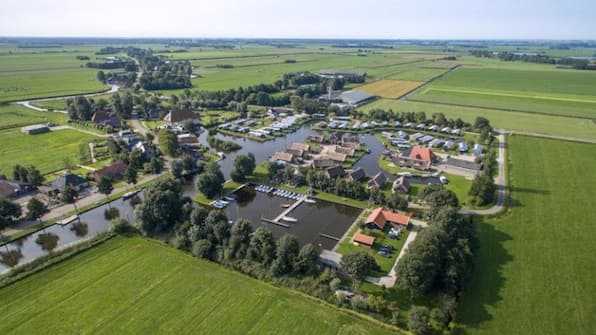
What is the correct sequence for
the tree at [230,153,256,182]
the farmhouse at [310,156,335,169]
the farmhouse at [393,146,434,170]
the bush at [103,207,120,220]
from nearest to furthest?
the bush at [103,207,120,220]
the tree at [230,153,256,182]
the farmhouse at [310,156,335,169]
the farmhouse at [393,146,434,170]

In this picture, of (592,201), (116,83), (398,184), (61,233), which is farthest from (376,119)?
(116,83)

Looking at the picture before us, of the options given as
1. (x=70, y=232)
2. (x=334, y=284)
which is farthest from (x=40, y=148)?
(x=334, y=284)

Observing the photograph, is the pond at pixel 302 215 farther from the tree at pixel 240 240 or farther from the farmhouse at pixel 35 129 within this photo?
the farmhouse at pixel 35 129

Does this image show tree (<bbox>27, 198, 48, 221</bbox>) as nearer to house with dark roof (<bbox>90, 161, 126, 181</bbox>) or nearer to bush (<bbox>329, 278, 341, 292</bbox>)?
house with dark roof (<bbox>90, 161, 126, 181</bbox>)

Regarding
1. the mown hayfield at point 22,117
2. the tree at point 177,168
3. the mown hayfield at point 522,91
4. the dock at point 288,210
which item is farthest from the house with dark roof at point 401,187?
the mown hayfield at point 22,117

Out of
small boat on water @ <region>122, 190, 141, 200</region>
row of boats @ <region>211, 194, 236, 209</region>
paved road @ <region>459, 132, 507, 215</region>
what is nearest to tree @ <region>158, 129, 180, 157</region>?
small boat on water @ <region>122, 190, 141, 200</region>

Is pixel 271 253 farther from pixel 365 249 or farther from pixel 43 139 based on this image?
pixel 43 139
